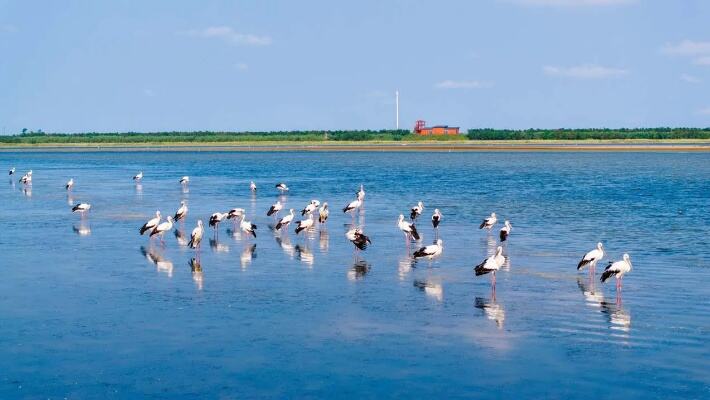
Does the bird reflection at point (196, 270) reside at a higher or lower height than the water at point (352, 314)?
higher

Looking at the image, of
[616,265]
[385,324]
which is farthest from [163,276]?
[616,265]

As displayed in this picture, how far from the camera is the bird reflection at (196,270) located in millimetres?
22078

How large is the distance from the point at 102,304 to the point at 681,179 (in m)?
50.9

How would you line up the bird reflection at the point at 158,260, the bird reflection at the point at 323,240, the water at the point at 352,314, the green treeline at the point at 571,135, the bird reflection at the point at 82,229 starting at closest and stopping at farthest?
the water at the point at 352,314 < the bird reflection at the point at 158,260 < the bird reflection at the point at 323,240 < the bird reflection at the point at 82,229 < the green treeline at the point at 571,135

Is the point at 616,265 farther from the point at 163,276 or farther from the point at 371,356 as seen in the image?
the point at 163,276

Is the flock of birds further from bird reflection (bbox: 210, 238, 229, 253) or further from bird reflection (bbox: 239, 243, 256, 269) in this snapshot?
bird reflection (bbox: 239, 243, 256, 269)

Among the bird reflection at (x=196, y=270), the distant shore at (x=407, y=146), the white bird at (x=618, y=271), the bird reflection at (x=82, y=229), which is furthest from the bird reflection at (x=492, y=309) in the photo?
the distant shore at (x=407, y=146)

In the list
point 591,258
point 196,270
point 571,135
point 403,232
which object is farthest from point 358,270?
point 571,135

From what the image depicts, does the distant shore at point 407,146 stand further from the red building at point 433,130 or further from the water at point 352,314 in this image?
the water at point 352,314

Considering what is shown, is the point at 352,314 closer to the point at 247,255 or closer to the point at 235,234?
the point at 247,255

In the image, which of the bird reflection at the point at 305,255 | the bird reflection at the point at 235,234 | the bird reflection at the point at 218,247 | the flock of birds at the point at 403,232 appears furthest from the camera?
the bird reflection at the point at 235,234

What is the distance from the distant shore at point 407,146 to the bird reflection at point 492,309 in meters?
112

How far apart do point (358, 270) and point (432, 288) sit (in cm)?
303

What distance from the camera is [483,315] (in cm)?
1850
